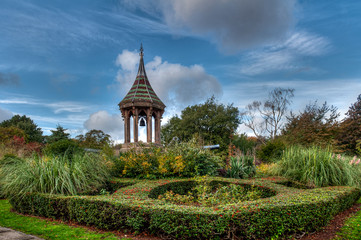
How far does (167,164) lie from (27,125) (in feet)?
105

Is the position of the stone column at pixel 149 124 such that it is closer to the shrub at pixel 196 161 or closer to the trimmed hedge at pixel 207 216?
the shrub at pixel 196 161

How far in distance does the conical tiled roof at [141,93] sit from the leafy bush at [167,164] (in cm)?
654

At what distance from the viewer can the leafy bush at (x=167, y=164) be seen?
849cm

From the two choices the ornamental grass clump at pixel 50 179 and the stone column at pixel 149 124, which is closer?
the ornamental grass clump at pixel 50 179

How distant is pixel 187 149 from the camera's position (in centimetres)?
966

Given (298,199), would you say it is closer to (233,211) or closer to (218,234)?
(233,211)

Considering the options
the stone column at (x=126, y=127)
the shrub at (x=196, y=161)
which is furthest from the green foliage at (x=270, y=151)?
the stone column at (x=126, y=127)

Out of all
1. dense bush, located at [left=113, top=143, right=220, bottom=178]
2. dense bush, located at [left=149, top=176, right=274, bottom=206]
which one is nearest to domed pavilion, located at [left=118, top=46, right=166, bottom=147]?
dense bush, located at [left=113, top=143, right=220, bottom=178]

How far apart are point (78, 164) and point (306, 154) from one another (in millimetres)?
6978

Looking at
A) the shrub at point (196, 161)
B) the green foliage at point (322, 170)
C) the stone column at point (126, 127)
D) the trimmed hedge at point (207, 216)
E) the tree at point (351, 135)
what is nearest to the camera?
the trimmed hedge at point (207, 216)

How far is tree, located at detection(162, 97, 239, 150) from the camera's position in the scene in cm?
2834

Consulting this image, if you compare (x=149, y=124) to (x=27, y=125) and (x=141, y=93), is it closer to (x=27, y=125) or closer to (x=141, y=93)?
(x=141, y=93)

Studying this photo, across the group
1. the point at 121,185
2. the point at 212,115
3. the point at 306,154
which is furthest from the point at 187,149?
the point at 212,115

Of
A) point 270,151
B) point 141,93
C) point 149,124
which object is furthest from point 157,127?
point 270,151
